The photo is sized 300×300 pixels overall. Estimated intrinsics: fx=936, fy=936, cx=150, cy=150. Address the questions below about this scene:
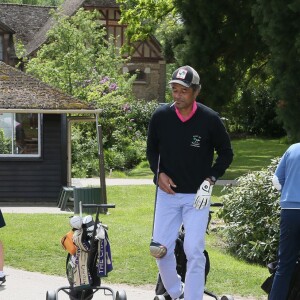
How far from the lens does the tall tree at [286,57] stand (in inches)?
901

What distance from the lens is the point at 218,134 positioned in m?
7.61

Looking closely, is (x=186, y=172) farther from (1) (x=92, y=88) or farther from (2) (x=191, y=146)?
(1) (x=92, y=88)

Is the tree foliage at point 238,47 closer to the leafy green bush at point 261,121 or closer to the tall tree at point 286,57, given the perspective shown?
the tall tree at point 286,57

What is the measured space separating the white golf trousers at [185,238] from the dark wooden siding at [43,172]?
14.7m

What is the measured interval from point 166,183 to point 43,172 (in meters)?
15.1

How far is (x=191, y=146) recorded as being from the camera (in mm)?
7539

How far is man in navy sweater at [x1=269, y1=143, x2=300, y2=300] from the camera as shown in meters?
7.44

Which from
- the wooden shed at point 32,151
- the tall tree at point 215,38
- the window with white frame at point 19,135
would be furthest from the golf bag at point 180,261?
the tall tree at point 215,38

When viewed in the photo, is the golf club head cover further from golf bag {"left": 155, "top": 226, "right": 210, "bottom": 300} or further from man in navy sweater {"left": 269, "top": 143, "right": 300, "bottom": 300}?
man in navy sweater {"left": 269, "top": 143, "right": 300, "bottom": 300}

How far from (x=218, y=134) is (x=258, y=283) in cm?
276

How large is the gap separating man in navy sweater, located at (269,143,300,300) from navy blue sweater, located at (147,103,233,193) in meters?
0.52

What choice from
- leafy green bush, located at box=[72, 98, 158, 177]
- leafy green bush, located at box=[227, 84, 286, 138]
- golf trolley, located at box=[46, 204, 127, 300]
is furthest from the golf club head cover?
leafy green bush, located at box=[227, 84, 286, 138]

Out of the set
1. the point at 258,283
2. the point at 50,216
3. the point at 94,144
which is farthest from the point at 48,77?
the point at 258,283

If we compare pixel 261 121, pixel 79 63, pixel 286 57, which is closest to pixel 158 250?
pixel 286 57
